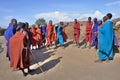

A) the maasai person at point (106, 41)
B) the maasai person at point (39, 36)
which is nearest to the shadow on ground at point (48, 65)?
the maasai person at point (106, 41)

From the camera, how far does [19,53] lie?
10.5 metres

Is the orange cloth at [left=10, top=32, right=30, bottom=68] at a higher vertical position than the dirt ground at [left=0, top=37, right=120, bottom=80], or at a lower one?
higher

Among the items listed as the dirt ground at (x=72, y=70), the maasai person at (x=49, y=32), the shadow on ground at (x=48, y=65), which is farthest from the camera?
the maasai person at (x=49, y=32)

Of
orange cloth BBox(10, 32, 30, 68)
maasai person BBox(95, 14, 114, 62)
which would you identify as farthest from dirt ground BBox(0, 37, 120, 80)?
orange cloth BBox(10, 32, 30, 68)

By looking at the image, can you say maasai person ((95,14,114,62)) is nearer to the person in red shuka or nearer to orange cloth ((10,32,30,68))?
orange cloth ((10,32,30,68))

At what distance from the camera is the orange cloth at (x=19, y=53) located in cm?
1046

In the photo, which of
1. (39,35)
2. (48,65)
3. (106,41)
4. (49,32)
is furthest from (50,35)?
(106,41)

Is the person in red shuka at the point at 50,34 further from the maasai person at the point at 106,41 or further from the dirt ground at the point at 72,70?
the maasai person at the point at 106,41

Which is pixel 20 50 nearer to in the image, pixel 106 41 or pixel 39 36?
pixel 106 41

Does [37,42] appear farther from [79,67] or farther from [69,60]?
[79,67]

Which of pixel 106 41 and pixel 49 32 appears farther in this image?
pixel 49 32

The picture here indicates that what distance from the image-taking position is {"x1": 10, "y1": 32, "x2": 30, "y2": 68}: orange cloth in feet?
34.3

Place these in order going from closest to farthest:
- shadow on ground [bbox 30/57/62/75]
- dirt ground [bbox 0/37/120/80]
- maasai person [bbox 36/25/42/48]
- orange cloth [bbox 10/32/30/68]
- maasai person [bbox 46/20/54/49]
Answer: dirt ground [bbox 0/37/120/80] → orange cloth [bbox 10/32/30/68] → shadow on ground [bbox 30/57/62/75] → maasai person [bbox 46/20/54/49] → maasai person [bbox 36/25/42/48]

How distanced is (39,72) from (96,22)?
239 inches
